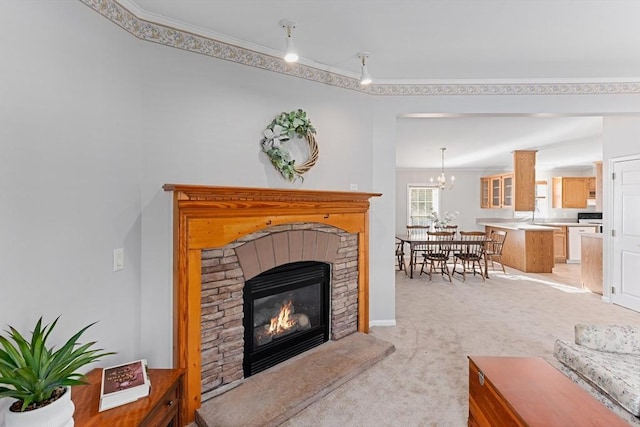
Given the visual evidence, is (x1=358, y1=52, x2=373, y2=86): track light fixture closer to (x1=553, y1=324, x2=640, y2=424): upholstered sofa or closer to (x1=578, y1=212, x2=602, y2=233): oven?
(x1=553, y1=324, x2=640, y2=424): upholstered sofa

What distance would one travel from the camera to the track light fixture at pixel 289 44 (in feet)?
7.18

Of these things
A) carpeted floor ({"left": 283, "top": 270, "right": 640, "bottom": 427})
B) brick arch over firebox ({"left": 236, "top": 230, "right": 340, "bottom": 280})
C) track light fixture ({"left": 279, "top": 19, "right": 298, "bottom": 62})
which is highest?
track light fixture ({"left": 279, "top": 19, "right": 298, "bottom": 62})

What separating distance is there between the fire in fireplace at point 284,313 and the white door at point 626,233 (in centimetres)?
406

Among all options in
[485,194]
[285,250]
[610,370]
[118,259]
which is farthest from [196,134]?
[485,194]

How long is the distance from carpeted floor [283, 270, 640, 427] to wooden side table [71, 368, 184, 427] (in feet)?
2.39

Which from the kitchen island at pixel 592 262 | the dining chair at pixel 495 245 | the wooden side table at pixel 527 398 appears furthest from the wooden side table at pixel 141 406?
the dining chair at pixel 495 245

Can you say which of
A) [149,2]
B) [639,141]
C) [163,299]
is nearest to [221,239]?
[163,299]

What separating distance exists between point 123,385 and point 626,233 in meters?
5.60

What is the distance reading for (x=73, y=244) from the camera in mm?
1647

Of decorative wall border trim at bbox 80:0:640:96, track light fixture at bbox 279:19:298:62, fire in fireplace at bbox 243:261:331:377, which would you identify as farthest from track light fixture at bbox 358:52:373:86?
fire in fireplace at bbox 243:261:331:377

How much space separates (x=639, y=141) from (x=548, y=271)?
328cm

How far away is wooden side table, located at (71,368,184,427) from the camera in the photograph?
4.45 feet

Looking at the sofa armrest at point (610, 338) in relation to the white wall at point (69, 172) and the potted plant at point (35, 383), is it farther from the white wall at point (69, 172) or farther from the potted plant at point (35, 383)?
the white wall at point (69, 172)

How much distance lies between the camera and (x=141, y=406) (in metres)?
1.46
